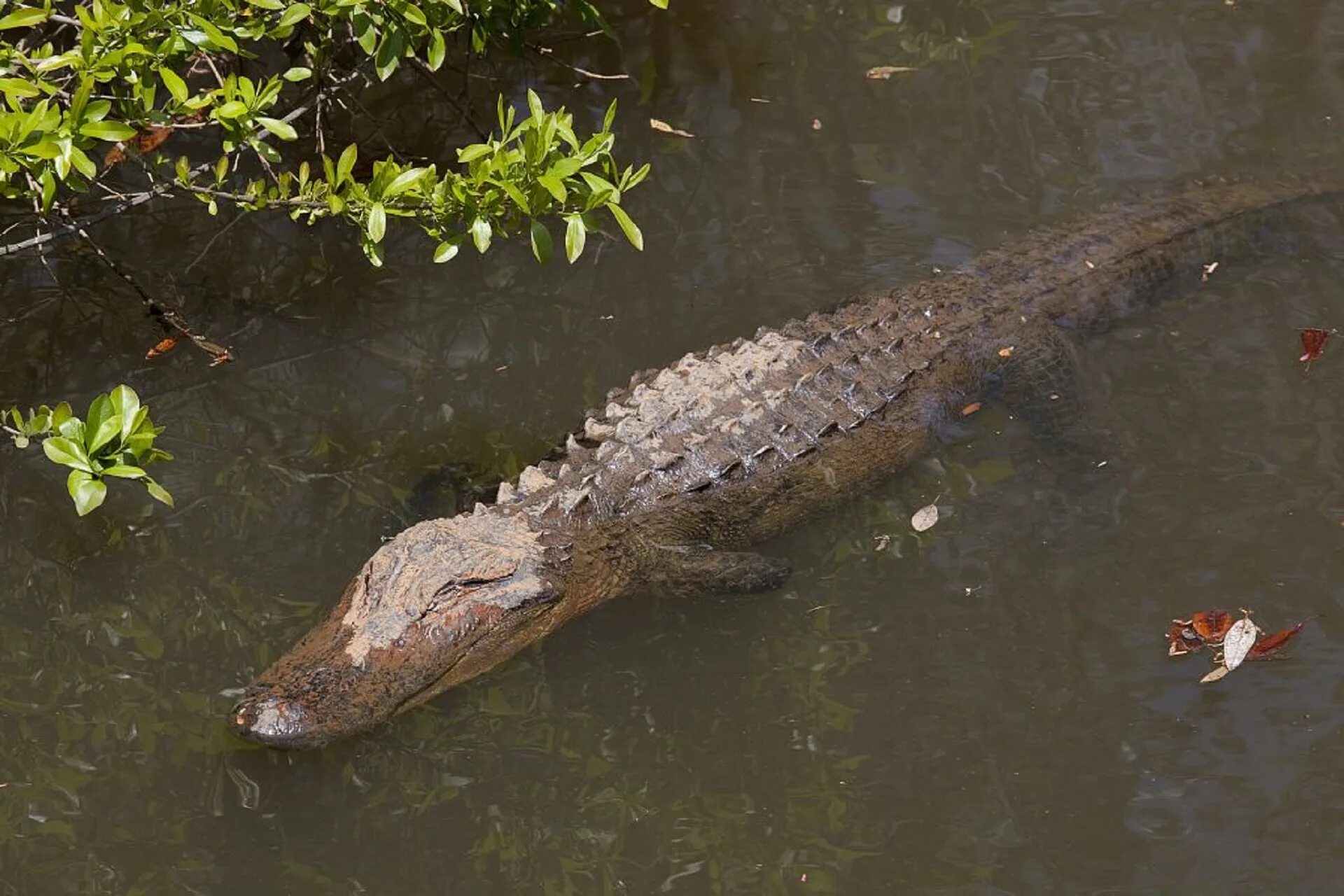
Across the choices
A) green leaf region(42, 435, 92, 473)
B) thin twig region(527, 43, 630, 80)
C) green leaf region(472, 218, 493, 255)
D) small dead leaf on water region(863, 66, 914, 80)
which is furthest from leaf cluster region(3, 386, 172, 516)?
small dead leaf on water region(863, 66, 914, 80)

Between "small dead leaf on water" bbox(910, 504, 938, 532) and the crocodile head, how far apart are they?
140 centimetres

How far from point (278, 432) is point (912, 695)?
9.10ft

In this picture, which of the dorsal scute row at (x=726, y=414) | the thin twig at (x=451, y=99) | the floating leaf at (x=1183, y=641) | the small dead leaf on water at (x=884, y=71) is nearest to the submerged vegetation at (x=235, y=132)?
the thin twig at (x=451, y=99)

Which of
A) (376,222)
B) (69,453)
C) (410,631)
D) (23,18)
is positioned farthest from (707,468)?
(23,18)

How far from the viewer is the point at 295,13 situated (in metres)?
4.38

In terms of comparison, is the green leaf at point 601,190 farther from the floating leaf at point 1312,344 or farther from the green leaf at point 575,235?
the floating leaf at point 1312,344

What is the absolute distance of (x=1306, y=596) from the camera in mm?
4812

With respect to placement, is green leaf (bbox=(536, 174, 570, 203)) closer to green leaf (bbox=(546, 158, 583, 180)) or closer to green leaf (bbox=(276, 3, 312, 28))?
green leaf (bbox=(546, 158, 583, 180))

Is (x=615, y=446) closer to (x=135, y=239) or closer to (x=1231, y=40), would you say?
(x=135, y=239)

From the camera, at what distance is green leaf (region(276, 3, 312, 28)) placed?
4375mm

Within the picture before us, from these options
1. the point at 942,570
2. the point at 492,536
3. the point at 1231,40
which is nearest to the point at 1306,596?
the point at 942,570

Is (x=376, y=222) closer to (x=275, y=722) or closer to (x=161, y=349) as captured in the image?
(x=275, y=722)

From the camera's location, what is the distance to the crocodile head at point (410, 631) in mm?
4336

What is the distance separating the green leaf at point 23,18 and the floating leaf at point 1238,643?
438 cm
